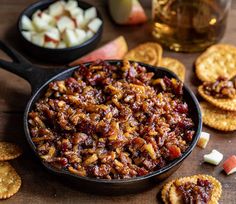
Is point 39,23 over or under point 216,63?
over

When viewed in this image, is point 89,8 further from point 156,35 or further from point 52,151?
point 52,151

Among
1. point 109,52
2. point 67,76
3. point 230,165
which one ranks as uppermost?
point 67,76

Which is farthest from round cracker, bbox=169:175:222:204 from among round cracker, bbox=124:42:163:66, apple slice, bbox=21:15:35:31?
apple slice, bbox=21:15:35:31

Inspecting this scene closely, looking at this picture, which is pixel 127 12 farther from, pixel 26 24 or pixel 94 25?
pixel 26 24

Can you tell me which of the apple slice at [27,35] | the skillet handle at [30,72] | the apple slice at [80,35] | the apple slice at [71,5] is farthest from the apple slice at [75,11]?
the skillet handle at [30,72]

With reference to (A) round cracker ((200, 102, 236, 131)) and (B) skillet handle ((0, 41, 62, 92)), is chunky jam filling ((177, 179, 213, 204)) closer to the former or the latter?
(A) round cracker ((200, 102, 236, 131))

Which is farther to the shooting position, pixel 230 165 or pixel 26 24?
pixel 26 24

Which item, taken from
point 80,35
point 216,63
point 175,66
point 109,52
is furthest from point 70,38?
point 216,63
